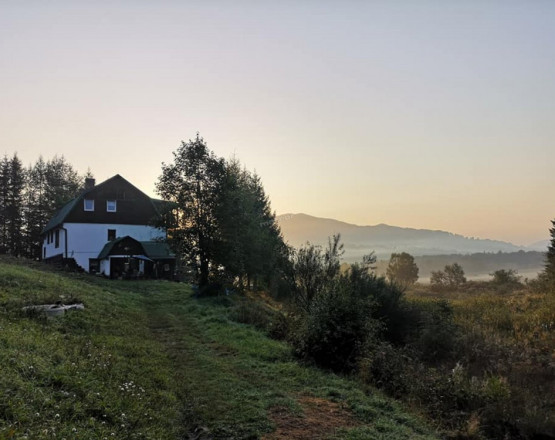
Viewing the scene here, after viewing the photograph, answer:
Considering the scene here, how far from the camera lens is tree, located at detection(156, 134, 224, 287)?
29.1 m

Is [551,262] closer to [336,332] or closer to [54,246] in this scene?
[336,332]

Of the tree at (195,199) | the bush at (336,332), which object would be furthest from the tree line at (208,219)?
the bush at (336,332)

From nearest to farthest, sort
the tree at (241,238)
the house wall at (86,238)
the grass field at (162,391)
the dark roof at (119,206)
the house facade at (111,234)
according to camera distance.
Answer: the grass field at (162,391) → the tree at (241,238) → the house facade at (111,234) → the house wall at (86,238) → the dark roof at (119,206)

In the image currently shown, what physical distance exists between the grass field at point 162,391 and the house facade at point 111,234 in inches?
1075

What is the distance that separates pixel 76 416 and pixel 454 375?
26.0 feet

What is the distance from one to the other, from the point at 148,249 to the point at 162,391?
35.2 meters

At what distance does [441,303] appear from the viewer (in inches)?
772

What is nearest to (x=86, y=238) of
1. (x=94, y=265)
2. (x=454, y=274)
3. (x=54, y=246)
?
(x=94, y=265)

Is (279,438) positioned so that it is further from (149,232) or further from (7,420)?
(149,232)

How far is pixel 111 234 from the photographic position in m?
41.7

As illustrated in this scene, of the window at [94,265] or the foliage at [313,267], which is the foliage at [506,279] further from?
the window at [94,265]

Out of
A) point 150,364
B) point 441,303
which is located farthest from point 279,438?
point 441,303

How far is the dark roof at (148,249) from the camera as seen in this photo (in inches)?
1515

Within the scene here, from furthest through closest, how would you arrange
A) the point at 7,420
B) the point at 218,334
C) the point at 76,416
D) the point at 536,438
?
the point at 218,334 → the point at 536,438 → the point at 76,416 → the point at 7,420
